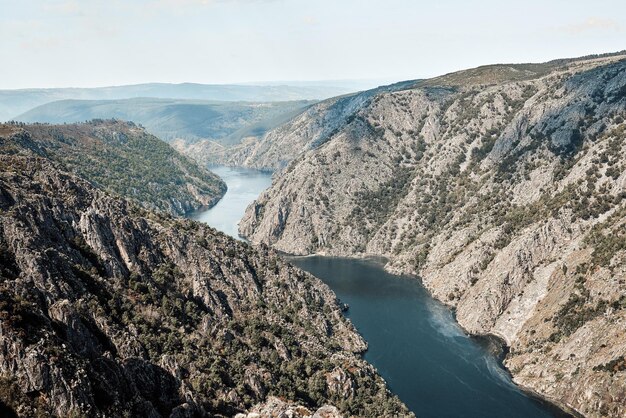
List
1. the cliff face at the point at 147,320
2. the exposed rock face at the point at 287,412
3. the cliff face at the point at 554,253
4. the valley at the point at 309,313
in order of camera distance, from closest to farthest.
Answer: the cliff face at the point at 147,320
the valley at the point at 309,313
the exposed rock face at the point at 287,412
the cliff face at the point at 554,253

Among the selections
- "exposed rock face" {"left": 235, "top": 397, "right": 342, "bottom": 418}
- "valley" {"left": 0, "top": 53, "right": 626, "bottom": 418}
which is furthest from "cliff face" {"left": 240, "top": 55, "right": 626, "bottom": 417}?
"exposed rock face" {"left": 235, "top": 397, "right": 342, "bottom": 418}

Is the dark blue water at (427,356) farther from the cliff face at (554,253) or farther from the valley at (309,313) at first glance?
the cliff face at (554,253)

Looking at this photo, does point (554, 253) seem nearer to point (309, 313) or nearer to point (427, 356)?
point (427, 356)

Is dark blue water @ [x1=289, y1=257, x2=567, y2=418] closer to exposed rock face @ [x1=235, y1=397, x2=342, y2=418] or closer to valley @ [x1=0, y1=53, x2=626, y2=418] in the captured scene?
valley @ [x1=0, y1=53, x2=626, y2=418]

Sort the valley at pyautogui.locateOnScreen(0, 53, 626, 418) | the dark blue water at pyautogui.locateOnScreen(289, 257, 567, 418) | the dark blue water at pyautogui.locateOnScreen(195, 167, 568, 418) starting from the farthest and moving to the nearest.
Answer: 1. the dark blue water at pyautogui.locateOnScreen(289, 257, 567, 418)
2. the dark blue water at pyautogui.locateOnScreen(195, 167, 568, 418)
3. the valley at pyautogui.locateOnScreen(0, 53, 626, 418)

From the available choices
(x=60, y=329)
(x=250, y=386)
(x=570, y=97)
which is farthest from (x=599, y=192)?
(x=60, y=329)

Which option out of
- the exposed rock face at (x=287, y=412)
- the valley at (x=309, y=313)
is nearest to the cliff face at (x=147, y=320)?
the valley at (x=309, y=313)
